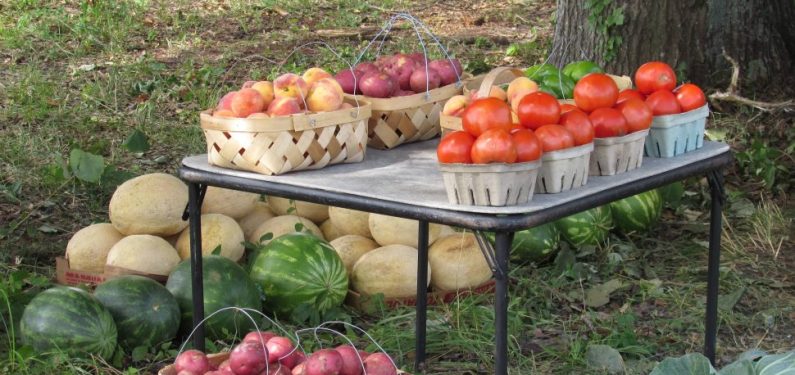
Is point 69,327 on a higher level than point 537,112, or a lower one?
lower

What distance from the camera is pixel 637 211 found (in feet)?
18.4

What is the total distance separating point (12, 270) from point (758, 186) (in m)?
4.05

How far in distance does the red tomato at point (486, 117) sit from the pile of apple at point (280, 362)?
2.30 feet

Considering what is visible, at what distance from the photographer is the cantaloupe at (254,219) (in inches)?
205

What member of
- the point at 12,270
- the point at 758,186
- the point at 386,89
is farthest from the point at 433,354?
the point at 758,186

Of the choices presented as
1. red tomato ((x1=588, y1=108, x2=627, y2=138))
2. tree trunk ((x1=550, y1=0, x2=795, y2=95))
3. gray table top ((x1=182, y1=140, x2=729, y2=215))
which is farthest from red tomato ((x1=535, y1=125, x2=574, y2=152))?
tree trunk ((x1=550, y1=0, x2=795, y2=95))

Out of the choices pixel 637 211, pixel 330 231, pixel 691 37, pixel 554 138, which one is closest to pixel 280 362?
pixel 554 138

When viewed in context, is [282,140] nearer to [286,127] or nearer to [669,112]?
[286,127]

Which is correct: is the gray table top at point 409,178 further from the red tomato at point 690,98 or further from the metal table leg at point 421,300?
the metal table leg at point 421,300

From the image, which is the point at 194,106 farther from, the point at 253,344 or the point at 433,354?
the point at 253,344

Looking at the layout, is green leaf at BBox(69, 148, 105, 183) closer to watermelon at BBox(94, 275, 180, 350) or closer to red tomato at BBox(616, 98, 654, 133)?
watermelon at BBox(94, 275, 180, 350)

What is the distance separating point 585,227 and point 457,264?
34.9 inches

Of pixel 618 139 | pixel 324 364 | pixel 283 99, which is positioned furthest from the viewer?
pixel 283 99

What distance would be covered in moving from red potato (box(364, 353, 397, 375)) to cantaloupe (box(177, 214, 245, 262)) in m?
1.87
